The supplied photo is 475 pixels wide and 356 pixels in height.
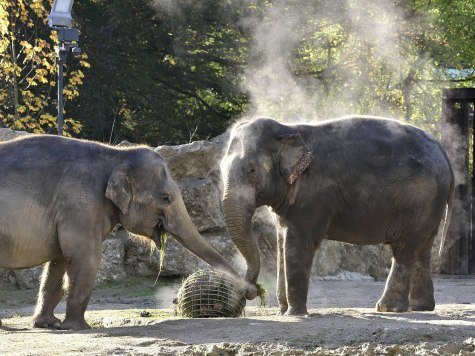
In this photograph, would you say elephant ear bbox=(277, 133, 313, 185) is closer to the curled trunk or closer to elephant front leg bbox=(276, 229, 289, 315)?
elephant front leg bbox=(276, 229, 289, 315)

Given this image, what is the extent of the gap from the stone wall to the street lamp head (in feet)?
4.91

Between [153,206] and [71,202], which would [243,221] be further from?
[71,202]

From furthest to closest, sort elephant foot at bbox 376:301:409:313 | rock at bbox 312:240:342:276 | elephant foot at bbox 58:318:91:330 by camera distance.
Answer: rock at bbox 312:240:342:276
elephant foot at bbox 376:301:409:313
elephant foot at bbox 58:318:91:330

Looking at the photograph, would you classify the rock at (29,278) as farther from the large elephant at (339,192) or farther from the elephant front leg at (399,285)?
the elephant front leg at (399,285)

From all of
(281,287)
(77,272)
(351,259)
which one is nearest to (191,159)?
(351,259)

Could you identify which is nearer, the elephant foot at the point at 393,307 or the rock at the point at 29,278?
the elephant foot at the point at 393,307

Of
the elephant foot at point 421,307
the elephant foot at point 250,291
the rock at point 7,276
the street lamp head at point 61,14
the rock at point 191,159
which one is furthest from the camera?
the rock at point 191,159

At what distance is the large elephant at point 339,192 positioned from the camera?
10117 millimetres

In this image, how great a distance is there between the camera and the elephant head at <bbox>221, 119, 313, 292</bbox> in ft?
33.0

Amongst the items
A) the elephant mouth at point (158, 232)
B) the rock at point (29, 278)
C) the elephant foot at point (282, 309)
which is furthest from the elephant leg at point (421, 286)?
the rock at point (29, 278)

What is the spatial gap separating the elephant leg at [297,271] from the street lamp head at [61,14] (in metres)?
5.85

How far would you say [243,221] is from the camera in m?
10.0

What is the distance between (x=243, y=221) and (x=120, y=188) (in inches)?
45.8

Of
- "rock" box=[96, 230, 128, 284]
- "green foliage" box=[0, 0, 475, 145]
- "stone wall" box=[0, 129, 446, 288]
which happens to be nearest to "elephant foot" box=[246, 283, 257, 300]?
"stone wall" box=[0, 129, 446, 288]
